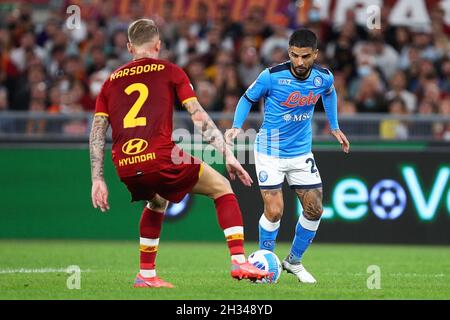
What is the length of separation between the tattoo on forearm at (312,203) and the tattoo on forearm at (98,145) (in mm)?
2408

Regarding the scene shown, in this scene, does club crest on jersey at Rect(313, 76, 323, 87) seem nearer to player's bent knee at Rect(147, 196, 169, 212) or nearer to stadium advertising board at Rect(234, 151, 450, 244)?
player's bent knee at Rect(147, 196, 169, 212)

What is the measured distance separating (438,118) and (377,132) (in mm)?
915

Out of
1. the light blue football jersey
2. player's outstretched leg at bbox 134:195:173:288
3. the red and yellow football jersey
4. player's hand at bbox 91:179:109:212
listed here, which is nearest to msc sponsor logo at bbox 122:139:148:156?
the red and yellow football jersey

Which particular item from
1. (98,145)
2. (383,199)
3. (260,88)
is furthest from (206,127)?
(383,199)

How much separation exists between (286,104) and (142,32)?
6.99ft

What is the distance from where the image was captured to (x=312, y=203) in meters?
10.1

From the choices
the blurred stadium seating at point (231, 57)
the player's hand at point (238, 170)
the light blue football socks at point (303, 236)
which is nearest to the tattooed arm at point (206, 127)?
the player's hand at point (238, 170)

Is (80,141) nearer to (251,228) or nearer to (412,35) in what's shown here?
(251,228)

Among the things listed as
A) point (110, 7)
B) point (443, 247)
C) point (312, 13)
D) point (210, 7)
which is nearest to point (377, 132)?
point (443, 247)

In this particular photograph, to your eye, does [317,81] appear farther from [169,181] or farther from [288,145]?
[169,181]

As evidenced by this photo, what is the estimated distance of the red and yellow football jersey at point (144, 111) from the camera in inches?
333

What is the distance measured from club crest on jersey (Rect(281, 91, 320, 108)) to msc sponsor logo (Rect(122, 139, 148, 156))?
2150mm

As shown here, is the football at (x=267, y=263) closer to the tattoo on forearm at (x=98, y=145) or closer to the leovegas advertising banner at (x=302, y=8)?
the tattoo on forearm at (x=98, y=145)

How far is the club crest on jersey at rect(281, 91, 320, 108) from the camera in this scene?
33.2 ft
